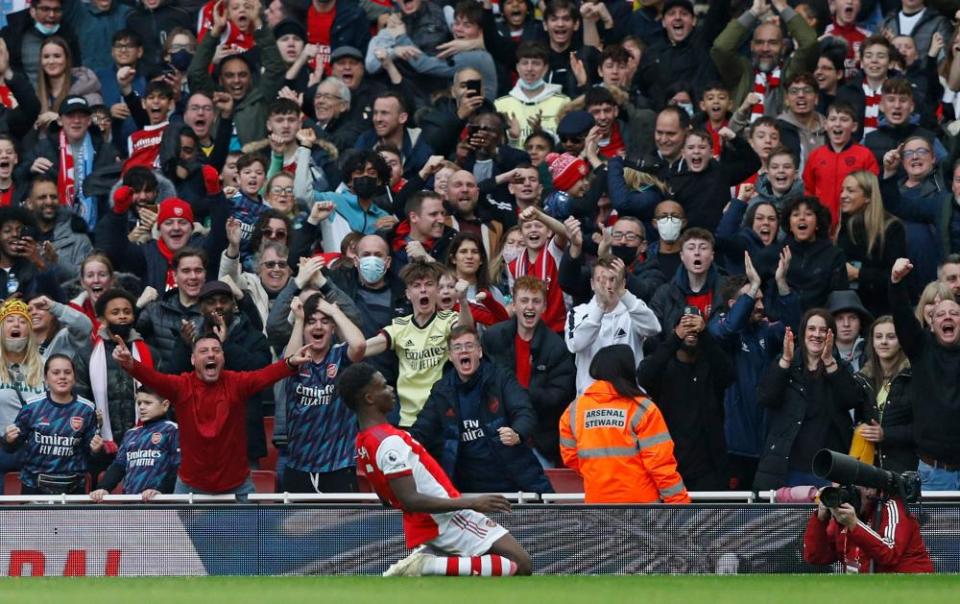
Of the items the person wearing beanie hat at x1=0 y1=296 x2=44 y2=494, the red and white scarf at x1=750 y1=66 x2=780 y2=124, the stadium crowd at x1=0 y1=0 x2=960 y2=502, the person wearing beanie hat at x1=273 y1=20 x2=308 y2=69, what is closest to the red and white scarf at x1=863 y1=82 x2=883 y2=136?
the stadium crowd at x1=0 y1=0 x2=960 y2=502

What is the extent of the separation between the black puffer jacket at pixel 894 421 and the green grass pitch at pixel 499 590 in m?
2.58

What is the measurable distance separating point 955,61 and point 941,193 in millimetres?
2259

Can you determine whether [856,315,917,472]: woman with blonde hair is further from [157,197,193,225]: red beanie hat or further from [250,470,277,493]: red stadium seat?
[157,197,193,225]: red beanie hat

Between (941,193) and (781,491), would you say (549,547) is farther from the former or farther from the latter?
(941,193)

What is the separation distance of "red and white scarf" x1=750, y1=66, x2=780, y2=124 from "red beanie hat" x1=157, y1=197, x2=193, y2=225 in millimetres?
5267

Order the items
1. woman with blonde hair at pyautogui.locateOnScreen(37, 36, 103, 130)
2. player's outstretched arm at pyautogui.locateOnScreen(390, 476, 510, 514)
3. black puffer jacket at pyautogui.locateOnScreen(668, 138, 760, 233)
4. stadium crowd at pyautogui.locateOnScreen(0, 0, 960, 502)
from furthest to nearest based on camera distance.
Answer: woman with blonde hair at pyautogui.locateOnScreen(37, 36, 103, 130) < black puffer jacket at pyautogui.locateOnScreen(668, 138, 760, 233) < stadium crowd at pyautogui.locateOnScreen(0, 0, 960, 502) < player's outstretched arm at pyautogui.locateOnScreen(390, 476, 510, 514)

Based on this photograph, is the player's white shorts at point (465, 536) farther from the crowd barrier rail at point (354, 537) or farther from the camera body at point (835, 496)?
the camera body at point (835, 496)

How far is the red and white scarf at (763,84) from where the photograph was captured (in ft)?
60.4

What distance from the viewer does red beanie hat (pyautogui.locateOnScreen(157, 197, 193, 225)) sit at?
54.0 feet

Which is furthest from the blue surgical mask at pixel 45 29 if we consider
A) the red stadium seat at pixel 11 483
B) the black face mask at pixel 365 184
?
the red stadium seat at pixel 11 483

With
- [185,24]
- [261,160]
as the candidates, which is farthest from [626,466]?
[185,24]

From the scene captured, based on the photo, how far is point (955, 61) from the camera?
17.9 metres

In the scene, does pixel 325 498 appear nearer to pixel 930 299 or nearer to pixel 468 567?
pixel 468 567

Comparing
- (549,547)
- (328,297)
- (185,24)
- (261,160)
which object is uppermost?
(185,24)
